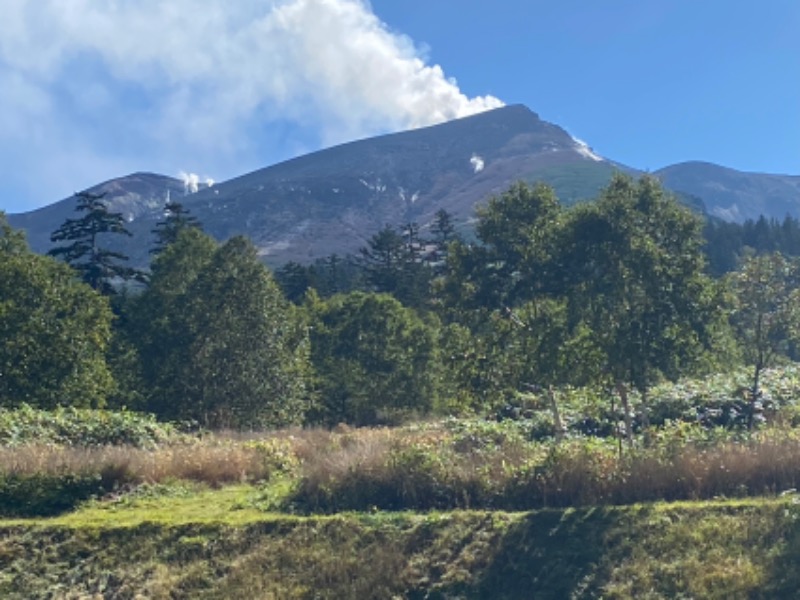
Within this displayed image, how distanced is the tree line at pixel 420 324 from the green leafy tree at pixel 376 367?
0.33 ft

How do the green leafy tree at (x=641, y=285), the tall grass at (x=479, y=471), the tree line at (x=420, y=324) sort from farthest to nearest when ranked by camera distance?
1. the tree line at (x=420, y=324)
2. the green leafy tree at (x=641, y=285)
3. the tall grass at (x=479, y=471)

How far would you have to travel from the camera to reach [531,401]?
28625mm

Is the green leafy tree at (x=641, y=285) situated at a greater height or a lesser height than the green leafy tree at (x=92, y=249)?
lesser

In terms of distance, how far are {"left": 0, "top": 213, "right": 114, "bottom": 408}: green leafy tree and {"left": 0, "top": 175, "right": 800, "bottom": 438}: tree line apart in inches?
2.4

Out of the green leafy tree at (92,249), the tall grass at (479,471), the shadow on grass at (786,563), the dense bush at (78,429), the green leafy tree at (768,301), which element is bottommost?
the shadow on grass at (786,563)

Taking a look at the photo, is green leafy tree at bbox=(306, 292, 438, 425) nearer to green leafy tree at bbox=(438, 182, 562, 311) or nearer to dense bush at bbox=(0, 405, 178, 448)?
dense bush at bbox=(0, 405, 178, 448)

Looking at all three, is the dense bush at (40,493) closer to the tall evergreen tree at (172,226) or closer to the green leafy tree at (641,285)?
the green leafy tree at (641,285)

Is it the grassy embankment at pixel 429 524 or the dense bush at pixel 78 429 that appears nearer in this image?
the grassy embankment at pixel 429 524

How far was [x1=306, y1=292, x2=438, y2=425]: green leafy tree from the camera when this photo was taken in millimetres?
40906

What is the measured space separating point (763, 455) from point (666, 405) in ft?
39.4

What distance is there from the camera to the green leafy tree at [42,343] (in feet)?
89.5

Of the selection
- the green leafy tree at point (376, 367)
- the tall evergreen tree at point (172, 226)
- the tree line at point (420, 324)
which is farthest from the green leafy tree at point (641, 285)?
the tall evergreen tree at point (172, 226)

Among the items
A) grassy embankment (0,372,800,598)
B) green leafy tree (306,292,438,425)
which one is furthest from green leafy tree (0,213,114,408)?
grassy embankment (0,372,800,598)

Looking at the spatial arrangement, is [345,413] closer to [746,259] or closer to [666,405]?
[666,405]
